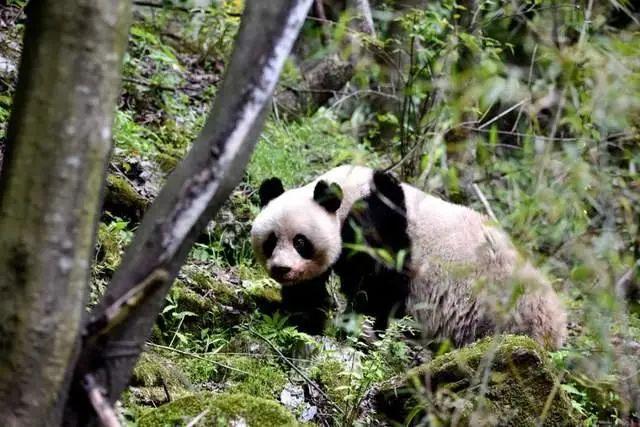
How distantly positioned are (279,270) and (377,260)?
2.40ft

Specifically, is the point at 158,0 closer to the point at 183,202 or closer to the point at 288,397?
the point at 288,397

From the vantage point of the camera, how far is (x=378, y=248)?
593 cm

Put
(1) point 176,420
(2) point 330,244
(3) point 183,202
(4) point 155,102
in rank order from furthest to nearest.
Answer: (4) point 155,102 < (2) point 330,244 < (1) point 176,420 < (3) point 183,202

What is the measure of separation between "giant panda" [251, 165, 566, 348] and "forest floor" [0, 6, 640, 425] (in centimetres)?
27

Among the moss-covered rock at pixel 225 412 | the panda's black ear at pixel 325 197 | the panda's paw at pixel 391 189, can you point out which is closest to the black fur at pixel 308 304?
the panda's black ear at pixel 325 197

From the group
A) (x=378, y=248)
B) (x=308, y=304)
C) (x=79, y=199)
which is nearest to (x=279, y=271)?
(x=308, y=304)

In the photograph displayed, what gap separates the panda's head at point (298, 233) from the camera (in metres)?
6.02

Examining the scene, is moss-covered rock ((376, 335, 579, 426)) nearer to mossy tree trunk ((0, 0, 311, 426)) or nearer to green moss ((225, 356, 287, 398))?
green moss ((225, 356, 287, 398))

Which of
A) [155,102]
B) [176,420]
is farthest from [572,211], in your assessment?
[155,102]

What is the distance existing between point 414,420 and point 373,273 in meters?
2.24

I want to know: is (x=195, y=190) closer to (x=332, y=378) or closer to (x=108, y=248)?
(x=332, y=378)

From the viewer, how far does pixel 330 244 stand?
245 inches

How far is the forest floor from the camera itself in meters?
3.84

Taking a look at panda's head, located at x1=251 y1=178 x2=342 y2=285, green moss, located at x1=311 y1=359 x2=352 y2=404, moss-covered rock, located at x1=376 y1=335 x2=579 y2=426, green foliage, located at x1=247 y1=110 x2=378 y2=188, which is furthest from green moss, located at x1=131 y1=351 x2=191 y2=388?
green foliage, located at x1=247 y1=110 x2=378 y2=188
